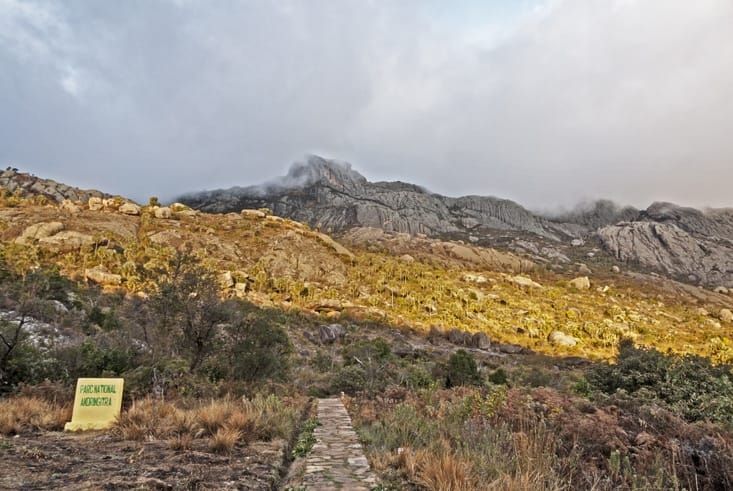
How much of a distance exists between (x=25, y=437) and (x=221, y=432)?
3.20 meters

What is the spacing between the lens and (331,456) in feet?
20.1

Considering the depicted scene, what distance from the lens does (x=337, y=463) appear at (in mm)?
5688

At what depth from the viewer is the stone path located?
469 centimetres

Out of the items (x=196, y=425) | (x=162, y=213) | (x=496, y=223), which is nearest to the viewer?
(x=196, y=425)

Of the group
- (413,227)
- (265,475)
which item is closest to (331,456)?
(265,475)

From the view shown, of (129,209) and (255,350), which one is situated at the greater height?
(129,209)

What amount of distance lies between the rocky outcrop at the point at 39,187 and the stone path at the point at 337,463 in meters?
104

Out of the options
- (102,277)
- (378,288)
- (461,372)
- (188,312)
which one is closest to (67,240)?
(102,277)

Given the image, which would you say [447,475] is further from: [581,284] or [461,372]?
[581,284]

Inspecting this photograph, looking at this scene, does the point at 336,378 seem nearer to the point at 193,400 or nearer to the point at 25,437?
the point at 193,400

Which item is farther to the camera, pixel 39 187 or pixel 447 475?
pixel 39 187

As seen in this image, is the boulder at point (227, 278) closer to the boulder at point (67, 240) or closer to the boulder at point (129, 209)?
the boulder at point (67, 240)

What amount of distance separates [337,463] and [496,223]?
614 ft

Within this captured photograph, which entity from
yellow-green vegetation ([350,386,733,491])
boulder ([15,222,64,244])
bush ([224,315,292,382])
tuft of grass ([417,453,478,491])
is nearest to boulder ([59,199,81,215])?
boulder ([15,222,64,244])
